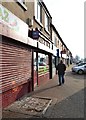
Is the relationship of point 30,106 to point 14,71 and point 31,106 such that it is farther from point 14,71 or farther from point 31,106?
point 14,71

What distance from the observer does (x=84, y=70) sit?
28.0 m

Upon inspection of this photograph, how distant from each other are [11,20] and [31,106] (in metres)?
3.40

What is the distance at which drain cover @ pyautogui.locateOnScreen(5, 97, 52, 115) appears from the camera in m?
7.50

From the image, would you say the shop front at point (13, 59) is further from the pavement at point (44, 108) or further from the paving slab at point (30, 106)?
the pavement at point (44, 108)

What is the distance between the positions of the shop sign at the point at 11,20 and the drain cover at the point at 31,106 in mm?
2981

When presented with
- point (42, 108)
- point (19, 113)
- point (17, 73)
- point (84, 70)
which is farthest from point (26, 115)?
point (84, 70)

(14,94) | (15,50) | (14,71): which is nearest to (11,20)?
(15,50)

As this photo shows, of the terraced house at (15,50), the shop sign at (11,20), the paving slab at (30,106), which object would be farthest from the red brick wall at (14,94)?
the shop sign at (11,20)

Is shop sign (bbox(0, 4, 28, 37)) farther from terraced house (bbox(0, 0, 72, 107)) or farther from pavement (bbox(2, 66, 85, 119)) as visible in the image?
pavement (bbox(2, 66, 85, 119))

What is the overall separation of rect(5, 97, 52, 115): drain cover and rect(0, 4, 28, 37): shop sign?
2.98 m

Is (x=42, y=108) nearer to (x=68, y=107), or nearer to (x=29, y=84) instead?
(x=68, y=107)

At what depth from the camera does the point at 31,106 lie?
823cm

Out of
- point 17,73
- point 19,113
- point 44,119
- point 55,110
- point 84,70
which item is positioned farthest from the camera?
point 84,70

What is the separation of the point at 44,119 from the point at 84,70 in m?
22.0
